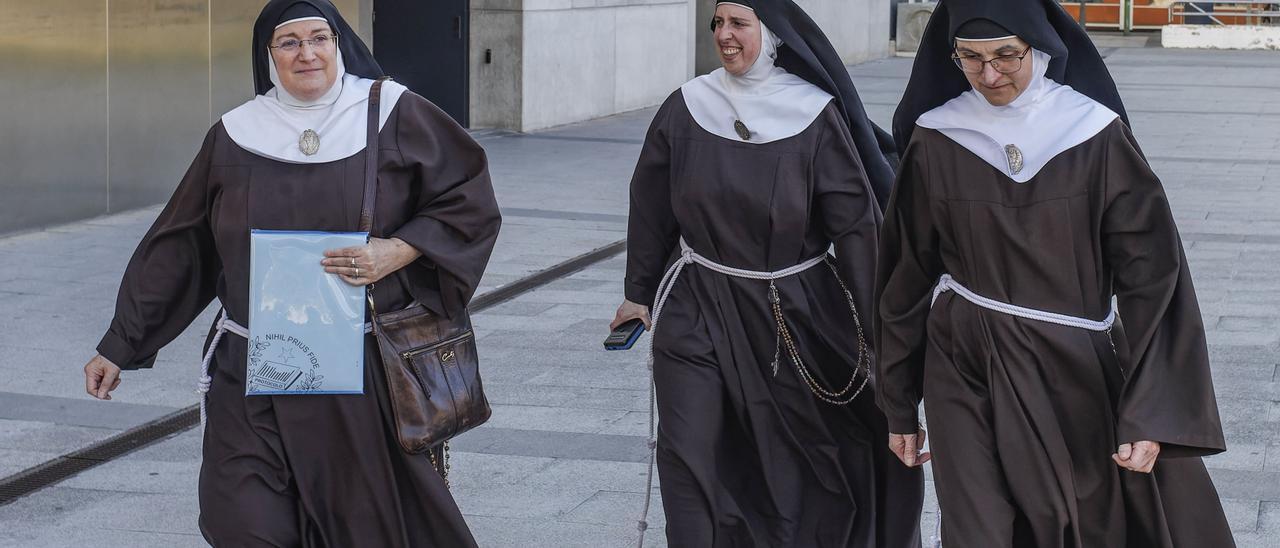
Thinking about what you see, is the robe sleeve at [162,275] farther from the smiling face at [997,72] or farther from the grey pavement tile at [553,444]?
the grey pavement tile at [553,444]

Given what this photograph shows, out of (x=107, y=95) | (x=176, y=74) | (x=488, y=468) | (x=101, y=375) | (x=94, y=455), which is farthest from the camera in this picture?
(x=176, y=74)

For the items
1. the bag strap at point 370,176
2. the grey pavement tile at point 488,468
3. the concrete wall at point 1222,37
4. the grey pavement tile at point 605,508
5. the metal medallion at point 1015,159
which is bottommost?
the concrete wall at point 1222,37

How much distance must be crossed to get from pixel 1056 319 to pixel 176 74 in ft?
32.1

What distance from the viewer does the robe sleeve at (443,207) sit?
394 cm

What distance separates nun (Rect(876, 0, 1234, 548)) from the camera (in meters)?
3.50

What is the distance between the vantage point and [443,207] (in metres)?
3.98

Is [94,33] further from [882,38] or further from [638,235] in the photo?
[882,38]

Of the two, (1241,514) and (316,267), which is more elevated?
(316,267)

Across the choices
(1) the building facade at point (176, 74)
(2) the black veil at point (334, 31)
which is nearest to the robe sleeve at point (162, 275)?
(2) the black veil at point (334, 31)

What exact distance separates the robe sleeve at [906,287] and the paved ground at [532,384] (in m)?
1.42

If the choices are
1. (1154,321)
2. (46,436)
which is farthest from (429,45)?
(1154,321)

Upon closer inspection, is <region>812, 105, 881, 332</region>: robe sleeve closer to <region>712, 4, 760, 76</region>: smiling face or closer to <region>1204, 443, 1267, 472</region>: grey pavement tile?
<region>712, 4, 760, 76</region>: smiling face

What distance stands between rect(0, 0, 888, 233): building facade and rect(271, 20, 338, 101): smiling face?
731cm

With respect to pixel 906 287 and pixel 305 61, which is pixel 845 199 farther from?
pixel 305 61
